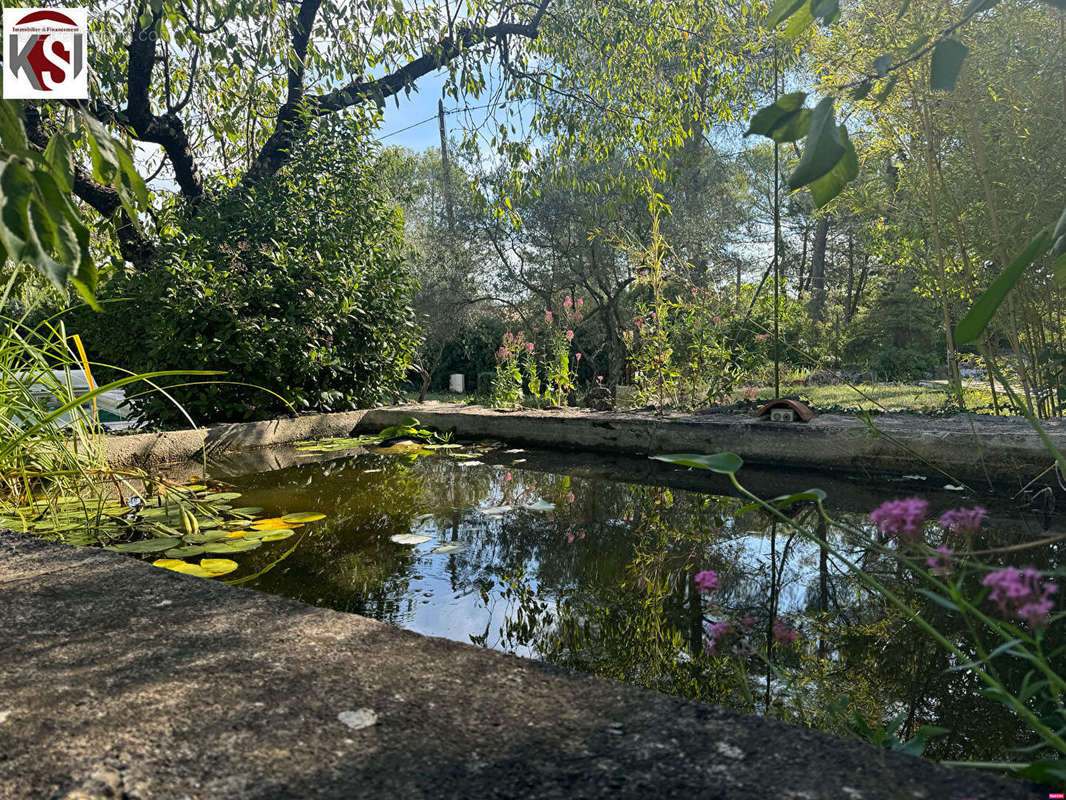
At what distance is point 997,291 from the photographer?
0.57 meters

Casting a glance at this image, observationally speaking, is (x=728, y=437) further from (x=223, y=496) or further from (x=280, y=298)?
(x=280, y=298)

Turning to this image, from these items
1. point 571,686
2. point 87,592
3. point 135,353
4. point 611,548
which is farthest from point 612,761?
point 135,353

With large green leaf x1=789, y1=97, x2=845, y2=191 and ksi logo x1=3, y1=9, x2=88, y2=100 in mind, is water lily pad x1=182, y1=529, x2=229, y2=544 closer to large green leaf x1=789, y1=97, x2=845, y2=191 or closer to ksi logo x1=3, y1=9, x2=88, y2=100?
large green leaf x1=789, y1=97, x2=845, y2=191

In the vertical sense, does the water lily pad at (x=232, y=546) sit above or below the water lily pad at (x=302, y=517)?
below

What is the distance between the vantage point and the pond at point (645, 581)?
132cm

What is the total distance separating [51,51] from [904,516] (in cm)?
555

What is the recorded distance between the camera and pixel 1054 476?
3086 millimetres

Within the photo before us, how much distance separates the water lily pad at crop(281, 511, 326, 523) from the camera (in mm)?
2671

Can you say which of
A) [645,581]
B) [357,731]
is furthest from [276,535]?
[357,731]

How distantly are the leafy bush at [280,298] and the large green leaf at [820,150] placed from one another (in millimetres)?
4062

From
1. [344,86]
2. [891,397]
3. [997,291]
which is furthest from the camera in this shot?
[891,397]

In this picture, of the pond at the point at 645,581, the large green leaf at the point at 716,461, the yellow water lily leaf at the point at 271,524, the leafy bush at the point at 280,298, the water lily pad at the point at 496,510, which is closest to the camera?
the large green leaf at the point at 716,461

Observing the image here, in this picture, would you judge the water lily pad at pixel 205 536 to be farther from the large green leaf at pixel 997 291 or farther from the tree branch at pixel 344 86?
the tree branch at pixel 344 86

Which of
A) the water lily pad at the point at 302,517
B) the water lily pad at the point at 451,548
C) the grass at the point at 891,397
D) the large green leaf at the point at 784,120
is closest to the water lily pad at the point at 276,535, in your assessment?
the water lily pad at the point at 302,517
